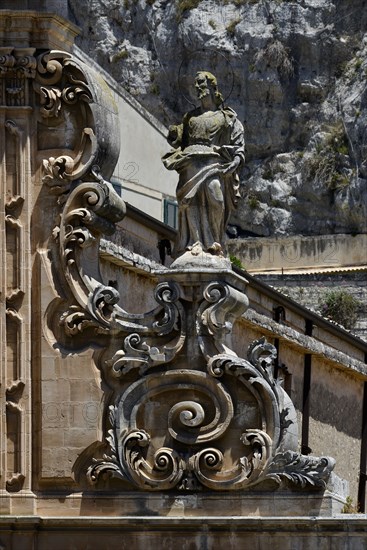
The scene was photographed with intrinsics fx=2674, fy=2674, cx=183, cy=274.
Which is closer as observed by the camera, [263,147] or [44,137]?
[44,137]

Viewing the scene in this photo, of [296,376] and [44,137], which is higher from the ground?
[44,137]

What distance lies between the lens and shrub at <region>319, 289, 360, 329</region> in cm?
9325

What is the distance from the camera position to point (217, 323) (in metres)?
28.8

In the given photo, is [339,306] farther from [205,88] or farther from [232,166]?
[232,166]

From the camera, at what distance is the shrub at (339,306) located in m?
93.2

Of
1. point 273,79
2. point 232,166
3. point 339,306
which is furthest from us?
point 273,79

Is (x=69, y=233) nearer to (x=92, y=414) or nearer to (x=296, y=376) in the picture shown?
(x=92, y=414)

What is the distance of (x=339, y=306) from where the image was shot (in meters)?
93.7

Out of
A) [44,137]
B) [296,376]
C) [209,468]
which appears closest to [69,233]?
[44,137]

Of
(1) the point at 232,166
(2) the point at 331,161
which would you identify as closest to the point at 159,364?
(1) the point at 232,166

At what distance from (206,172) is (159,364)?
7.06ft

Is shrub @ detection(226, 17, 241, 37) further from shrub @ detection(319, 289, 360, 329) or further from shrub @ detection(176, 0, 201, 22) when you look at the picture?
shrub @ detection(319, 289, 360, 329)

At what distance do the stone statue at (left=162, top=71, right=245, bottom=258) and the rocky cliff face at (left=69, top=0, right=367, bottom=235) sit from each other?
83.3 metres

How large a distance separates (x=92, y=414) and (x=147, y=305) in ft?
15.6
